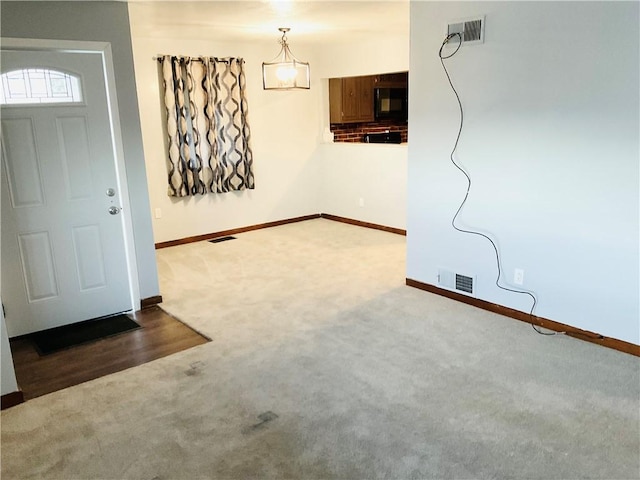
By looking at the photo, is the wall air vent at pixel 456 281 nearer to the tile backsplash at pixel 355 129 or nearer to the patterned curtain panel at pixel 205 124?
the patterned curtain panel at pixel 205 124

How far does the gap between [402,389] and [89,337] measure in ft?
7.73

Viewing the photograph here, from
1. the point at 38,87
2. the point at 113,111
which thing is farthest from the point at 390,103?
the point at 38,87

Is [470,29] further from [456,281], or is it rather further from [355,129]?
[355,129]

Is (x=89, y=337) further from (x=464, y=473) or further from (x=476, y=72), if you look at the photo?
(x=476, y=72)

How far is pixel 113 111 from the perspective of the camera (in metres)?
3.89

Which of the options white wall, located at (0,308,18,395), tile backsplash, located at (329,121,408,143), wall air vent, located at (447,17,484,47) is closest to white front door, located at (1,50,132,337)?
white wall, located at (0,308,18,395)

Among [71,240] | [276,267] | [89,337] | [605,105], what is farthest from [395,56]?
[89,337]

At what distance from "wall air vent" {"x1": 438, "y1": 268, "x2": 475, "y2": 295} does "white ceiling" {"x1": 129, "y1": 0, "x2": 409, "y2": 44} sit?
228 centimetres

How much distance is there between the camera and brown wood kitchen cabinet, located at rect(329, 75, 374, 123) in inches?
280

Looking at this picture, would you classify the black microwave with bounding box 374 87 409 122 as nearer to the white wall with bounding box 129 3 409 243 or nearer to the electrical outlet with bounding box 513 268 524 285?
the white wall with bounding box 129 3 409 243

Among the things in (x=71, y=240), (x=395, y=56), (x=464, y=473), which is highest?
(x=395, y=56)

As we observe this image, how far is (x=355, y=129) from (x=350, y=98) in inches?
23.2

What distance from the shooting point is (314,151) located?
24.3 feet

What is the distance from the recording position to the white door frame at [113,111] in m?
3.50
